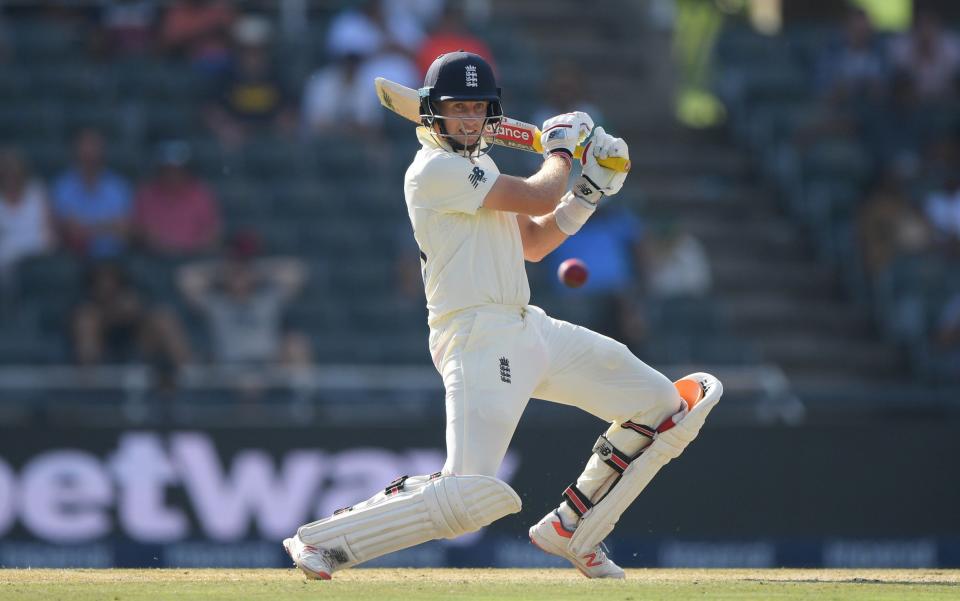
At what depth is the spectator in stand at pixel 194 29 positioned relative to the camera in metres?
12.6

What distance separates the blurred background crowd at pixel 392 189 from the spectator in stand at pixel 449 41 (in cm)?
4

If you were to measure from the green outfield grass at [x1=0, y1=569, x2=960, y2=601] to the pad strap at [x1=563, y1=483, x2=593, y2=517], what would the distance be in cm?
28

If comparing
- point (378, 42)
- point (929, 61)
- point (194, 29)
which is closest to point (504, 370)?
point (378, 42)

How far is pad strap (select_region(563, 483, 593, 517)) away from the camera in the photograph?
6750 mm

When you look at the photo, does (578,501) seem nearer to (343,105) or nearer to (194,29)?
(343,105)

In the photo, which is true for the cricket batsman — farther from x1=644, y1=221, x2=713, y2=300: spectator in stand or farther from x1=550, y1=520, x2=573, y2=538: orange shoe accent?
x1=644, y1=221, x2=713, y2=300: spectator in stand

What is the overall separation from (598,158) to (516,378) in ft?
3.14

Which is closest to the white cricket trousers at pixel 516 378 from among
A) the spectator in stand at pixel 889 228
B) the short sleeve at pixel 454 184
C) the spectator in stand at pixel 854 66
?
the short sleeve at pixel 454 184

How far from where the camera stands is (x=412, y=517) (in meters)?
6.21

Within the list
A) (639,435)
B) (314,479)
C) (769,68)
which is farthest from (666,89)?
(639,435)

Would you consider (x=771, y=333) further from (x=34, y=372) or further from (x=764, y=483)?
(x=34, y=372)

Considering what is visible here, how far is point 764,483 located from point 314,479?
2.84 m

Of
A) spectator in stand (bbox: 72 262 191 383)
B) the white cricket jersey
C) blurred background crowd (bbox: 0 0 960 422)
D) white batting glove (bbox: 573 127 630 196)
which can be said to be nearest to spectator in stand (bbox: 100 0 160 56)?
blurred background crowd (bbox: 0 0 960 422)

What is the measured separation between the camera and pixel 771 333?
13.0 meters
